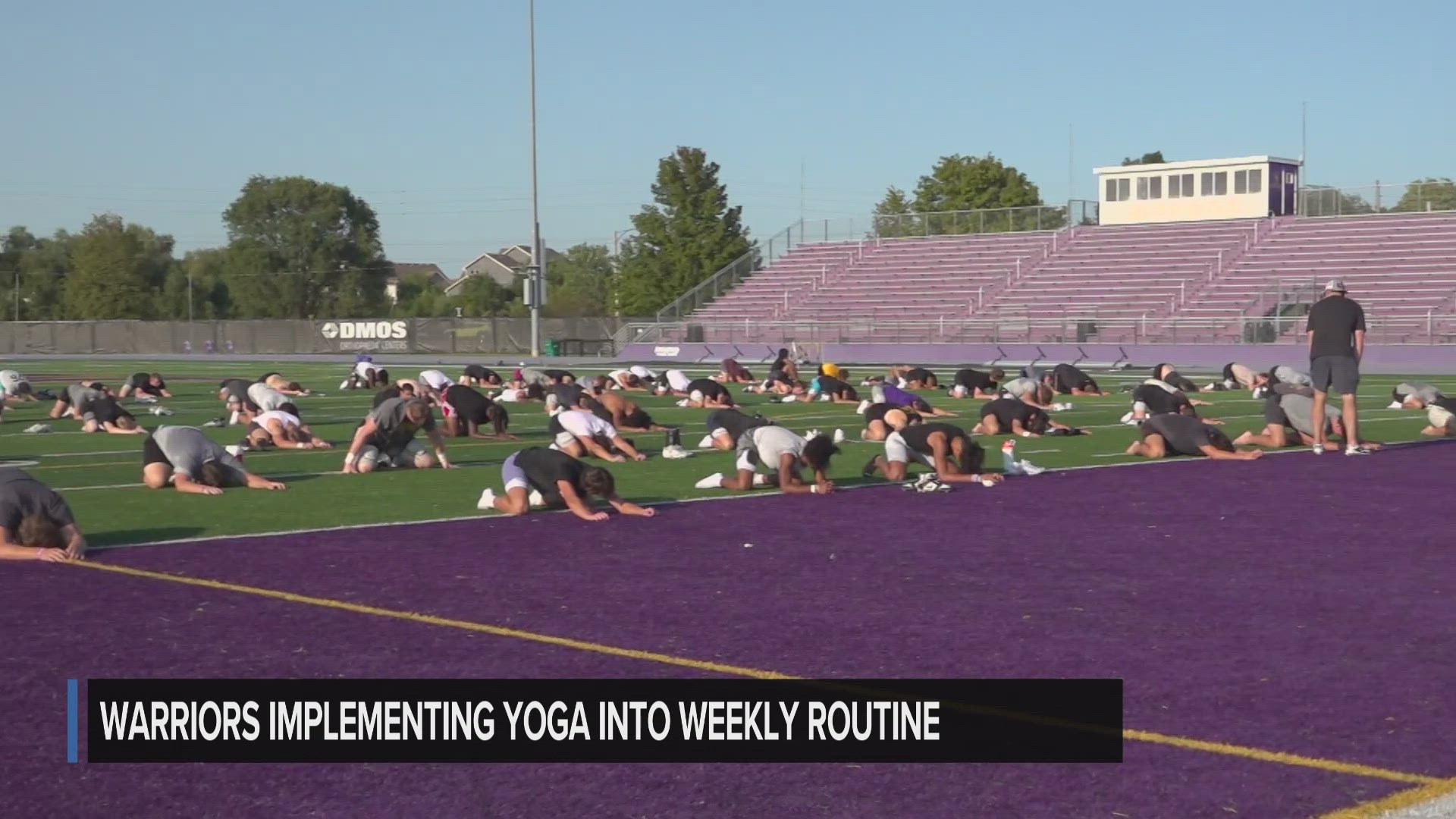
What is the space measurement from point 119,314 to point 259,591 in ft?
358

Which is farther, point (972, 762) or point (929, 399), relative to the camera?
point (929, 399)

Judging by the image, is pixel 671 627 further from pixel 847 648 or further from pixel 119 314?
pixel 119 314

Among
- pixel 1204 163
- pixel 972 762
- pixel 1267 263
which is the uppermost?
pixel 1204 163

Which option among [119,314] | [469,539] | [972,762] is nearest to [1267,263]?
[469,539]

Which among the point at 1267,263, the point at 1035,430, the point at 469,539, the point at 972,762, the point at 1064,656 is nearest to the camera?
the point at 972,762

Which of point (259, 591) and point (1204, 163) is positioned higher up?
point (1204, 163)

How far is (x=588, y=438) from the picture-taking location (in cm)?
1891

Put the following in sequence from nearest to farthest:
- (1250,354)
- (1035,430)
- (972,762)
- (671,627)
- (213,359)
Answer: (972,762), (671,627), (1035,430), (1250,354), (213,359)

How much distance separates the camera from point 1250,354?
160 ft

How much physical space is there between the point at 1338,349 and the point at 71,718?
1537 centimetres

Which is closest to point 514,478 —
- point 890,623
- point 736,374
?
point 890,623

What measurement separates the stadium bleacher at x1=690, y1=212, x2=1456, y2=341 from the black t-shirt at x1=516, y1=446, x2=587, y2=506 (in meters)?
40.5

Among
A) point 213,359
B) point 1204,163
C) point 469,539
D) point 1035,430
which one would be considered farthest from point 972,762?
point 213,359

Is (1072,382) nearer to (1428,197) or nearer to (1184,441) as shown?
(1184,441)
